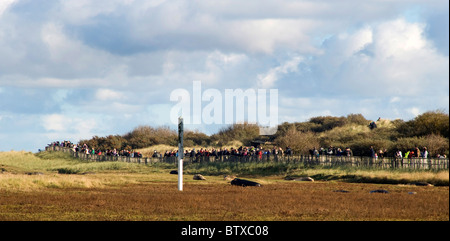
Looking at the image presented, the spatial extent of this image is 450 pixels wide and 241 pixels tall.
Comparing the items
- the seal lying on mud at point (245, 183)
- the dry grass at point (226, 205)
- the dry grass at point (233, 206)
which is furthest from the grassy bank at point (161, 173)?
the seal lying on mud at point (245, 183)

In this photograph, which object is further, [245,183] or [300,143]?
[300,143]

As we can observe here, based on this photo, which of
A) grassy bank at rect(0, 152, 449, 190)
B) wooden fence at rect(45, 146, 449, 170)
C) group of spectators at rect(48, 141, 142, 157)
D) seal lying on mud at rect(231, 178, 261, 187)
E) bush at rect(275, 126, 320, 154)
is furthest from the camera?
group of spectators at rect(48, 141, 142, 157)

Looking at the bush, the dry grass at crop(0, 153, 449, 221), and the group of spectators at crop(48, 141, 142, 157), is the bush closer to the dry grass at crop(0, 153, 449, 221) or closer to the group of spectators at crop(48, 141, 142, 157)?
the group of spectators at crop(48, 141, 142, 157)

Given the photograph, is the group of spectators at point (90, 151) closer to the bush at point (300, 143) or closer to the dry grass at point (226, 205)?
the bush at point (300, 143)

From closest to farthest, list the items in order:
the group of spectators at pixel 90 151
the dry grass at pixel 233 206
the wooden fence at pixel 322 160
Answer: the dry grass at pixel 233 206 < the wooden fence at pixel 322 160 < the group of spectators at pixel 90 151

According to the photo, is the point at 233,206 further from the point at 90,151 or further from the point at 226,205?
the point at 90,151

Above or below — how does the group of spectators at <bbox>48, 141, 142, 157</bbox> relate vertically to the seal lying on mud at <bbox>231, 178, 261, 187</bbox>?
above

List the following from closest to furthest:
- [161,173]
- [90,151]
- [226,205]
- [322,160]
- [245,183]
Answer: [226,205] → [245,183] → [322,160] → [161,173] → [90,151]

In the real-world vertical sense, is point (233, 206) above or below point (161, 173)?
below

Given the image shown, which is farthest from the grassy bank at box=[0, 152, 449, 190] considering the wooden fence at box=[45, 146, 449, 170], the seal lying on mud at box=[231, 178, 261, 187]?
the seal lying on mud at box=[231, 178, 261, 187]

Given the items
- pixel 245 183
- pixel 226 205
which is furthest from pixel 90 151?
pixel 226 205

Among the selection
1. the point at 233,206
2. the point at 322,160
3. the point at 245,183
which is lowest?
the point at 233,206
